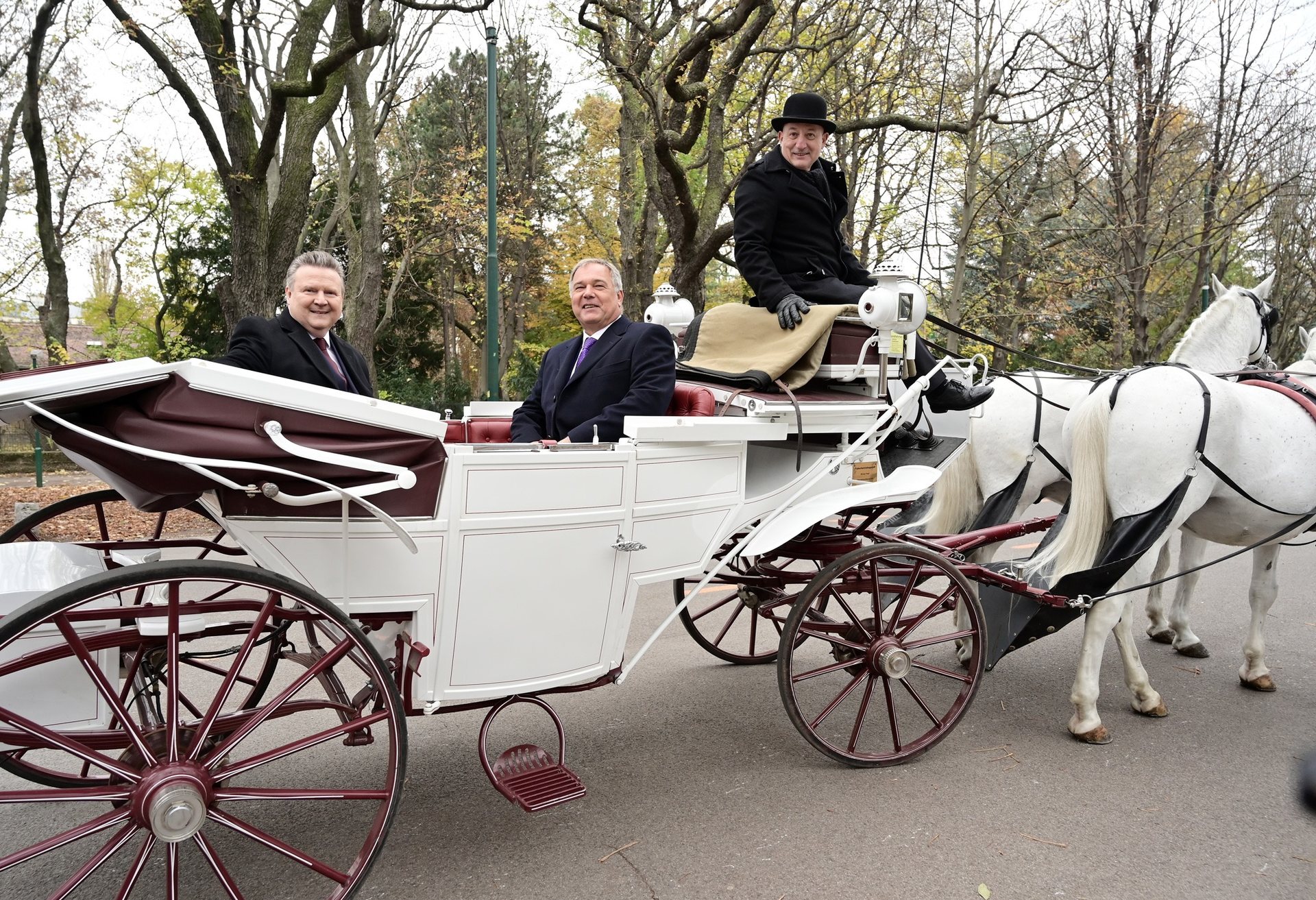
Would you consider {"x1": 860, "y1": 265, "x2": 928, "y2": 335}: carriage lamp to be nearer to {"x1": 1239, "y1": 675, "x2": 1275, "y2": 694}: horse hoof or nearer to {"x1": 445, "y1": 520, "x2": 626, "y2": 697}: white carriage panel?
{"x1": 445, "y1": 520, "x2": 626, "y2": 697}: white carriage panel

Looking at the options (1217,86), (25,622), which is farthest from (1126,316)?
(25,622)

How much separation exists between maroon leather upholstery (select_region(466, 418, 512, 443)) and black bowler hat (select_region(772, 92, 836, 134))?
1.84m

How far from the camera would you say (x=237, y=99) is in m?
8.30

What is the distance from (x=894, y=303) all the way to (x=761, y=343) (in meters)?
0.65

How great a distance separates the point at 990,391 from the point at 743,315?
136 cm

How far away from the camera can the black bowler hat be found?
3877 mm

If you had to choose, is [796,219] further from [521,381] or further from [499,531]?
[521,381]

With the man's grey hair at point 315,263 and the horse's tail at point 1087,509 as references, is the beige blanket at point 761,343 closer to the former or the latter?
the horse's tail at point 1087,509

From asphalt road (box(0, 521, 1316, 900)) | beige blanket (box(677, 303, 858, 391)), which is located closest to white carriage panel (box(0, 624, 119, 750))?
asphalt road (box(0, 521, 1316, 900))

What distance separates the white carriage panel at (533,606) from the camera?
263cm

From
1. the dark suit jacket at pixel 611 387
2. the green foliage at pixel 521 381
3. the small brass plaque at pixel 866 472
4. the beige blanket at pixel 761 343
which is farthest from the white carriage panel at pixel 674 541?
the green foliage at pixel 521 381

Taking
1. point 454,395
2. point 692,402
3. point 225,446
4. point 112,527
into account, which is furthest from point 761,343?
point 454,395

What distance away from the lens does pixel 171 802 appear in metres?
2.11

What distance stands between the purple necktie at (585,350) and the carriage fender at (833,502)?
3.21 feet
